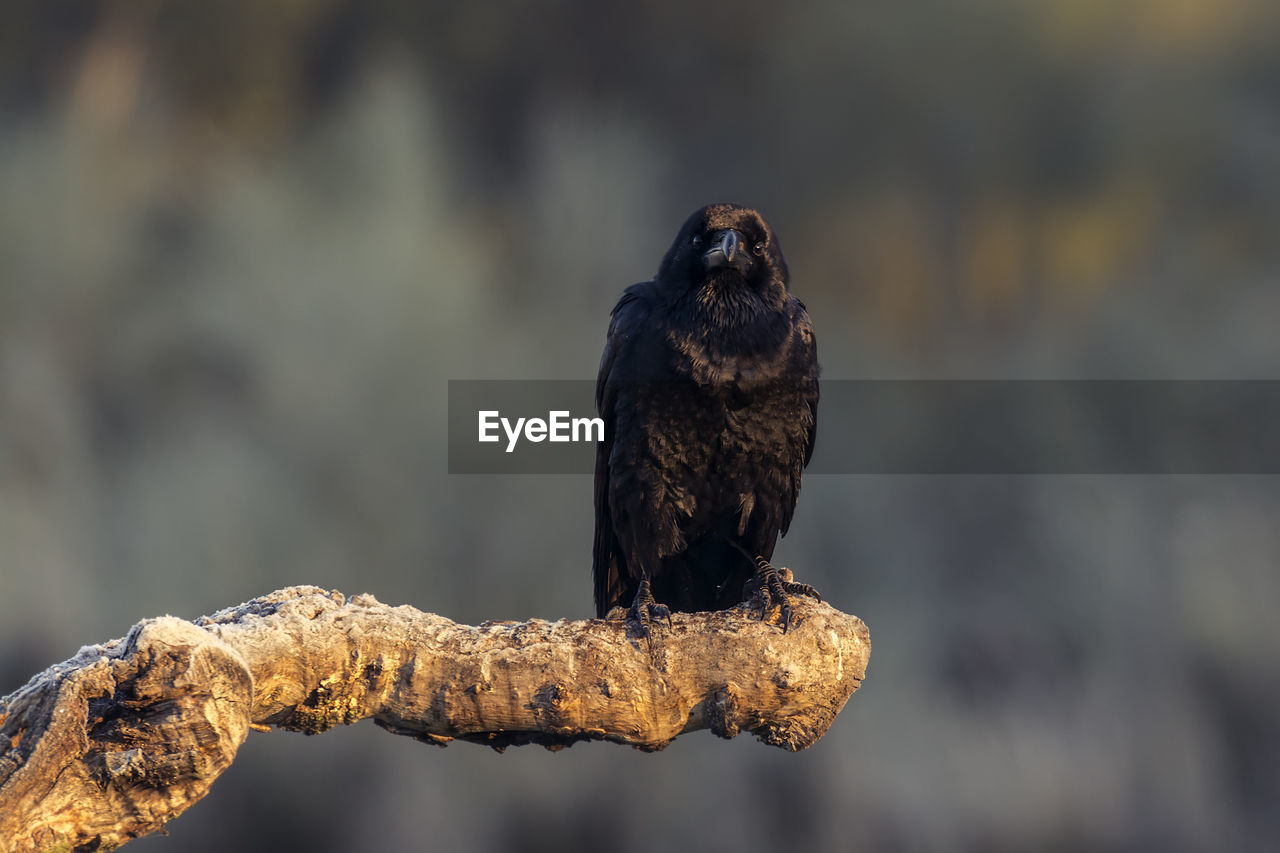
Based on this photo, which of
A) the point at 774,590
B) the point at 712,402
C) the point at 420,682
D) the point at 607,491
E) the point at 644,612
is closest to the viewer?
the point at 420,682

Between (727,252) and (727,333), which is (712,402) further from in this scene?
(727,252)

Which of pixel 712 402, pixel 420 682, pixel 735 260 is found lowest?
pixel 420 682

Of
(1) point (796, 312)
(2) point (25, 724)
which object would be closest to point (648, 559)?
(1) point (796, 312)

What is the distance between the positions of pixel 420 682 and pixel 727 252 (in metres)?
2.08

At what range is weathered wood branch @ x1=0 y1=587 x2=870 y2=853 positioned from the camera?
9.91ft

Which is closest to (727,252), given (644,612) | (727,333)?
(727,333)

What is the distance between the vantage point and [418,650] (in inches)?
147

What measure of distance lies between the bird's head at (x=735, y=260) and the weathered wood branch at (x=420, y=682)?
4.58 ft

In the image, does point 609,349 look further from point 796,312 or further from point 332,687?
point 332,687

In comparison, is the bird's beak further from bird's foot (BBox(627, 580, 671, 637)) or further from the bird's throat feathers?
bird's foot (BBox(627, 580, 671, 637))

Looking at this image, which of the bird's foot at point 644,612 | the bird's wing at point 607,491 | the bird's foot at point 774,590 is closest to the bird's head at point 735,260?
the bird's wing at point 607,491

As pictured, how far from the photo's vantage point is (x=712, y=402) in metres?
4.38

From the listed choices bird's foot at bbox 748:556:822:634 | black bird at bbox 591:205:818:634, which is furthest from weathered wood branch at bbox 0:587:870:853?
black bird at bbox 591:205:818:634

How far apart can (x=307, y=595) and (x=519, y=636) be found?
759 mm
